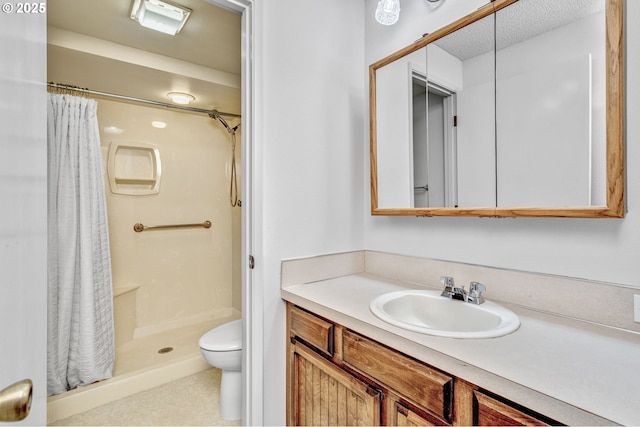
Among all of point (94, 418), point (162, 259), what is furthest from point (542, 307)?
point (162, 259)

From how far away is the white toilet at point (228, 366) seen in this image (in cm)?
166

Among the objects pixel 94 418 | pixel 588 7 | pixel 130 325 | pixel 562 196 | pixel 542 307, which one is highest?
pixel 588 7

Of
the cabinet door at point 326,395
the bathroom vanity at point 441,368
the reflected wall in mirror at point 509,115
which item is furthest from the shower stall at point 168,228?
the reflected wall in mirror at point 509,115

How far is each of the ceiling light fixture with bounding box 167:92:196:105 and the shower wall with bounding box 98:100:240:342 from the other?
245 millimetres

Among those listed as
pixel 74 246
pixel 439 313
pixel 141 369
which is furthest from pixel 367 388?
pixel 74 246

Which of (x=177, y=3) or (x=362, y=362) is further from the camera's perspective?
(x=177, y=3)

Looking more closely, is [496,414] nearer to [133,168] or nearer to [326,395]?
[326,395]

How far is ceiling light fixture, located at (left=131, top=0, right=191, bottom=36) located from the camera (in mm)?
1582

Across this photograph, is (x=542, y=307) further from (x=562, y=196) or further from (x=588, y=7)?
(x=588, y=7)

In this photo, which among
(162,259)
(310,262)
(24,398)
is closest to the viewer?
(24,398)

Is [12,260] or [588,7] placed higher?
[588,7]

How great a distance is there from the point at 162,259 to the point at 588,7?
3.14 meters

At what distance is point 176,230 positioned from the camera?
291 centimetres

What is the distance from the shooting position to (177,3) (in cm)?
158
